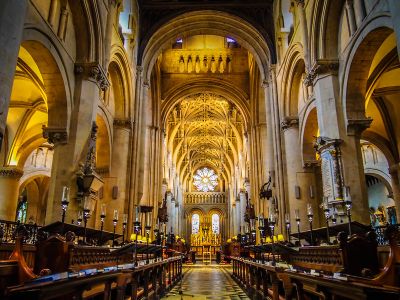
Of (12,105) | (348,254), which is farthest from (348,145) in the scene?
(12,105)

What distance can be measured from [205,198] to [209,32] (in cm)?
3161

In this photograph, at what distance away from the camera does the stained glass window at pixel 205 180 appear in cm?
4912

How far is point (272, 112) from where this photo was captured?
54.6ft

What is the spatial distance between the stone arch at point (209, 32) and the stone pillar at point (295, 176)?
13.4 feet

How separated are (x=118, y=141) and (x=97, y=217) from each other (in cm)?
343

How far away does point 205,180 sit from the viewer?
49312 mm

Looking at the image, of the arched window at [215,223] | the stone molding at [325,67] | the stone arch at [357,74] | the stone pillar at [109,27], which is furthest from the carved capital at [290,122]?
the arched window at [215,223]

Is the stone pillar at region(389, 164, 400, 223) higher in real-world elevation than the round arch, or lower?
lower

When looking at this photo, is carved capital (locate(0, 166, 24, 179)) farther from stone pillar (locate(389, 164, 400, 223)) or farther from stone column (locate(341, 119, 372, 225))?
stone pillar (locate(389, 164, 400, 223))

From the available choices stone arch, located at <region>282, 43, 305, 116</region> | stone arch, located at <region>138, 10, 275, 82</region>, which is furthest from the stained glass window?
stone arch, located at <region>282, 43, 305, 116</region>

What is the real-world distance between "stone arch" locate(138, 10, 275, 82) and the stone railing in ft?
103

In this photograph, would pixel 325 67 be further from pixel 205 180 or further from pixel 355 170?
pixel 205 180

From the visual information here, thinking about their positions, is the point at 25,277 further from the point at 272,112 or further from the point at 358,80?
the point at 272,112

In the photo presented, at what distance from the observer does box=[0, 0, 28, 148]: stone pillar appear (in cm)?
572
